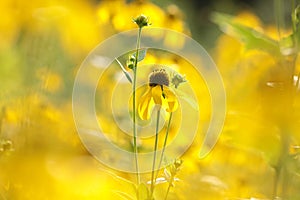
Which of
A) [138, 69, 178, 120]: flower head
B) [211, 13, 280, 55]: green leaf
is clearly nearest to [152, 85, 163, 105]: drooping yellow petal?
[138, 69, 178, 120]: flower head

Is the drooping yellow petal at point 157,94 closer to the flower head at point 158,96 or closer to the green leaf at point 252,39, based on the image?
the flower head at point 158,96

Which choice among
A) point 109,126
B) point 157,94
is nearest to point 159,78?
point 157,94

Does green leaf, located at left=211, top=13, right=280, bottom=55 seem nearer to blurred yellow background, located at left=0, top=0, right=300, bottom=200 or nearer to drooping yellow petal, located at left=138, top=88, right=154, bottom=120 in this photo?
blurred yellow background, located at left=0, top=0, right=300, bottom=200

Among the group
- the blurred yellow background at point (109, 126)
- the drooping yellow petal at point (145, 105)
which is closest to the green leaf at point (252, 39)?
the blurred yellow background at point (109, 126)

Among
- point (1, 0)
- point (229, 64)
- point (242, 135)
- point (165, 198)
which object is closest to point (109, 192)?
point (165, 198)

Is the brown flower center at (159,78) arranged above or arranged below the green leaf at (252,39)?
below

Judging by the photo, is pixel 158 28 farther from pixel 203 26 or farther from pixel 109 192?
pixel 203 26

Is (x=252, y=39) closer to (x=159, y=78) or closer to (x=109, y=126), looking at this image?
(x=159, y=78)

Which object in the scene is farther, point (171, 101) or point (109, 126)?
point (109, 126)
